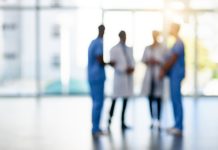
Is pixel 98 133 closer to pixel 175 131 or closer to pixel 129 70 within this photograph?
pixel 175 131

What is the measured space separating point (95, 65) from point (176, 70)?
1.23 meters

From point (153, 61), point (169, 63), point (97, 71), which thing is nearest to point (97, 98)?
point (97, 71)

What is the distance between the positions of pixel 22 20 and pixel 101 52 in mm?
10178

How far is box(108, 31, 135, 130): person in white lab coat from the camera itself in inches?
386

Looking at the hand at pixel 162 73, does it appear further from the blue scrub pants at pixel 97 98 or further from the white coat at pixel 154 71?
the blue scrub pants at pixel 97 98

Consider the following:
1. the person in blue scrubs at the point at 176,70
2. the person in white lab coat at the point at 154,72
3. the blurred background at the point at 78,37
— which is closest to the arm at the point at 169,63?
the person in blue scrubs at the point at 176,70

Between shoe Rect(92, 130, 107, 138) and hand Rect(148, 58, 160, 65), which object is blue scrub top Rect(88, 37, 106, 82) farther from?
hand Rect(148, 58, 160, 65)

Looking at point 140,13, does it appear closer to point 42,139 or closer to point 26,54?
point 26,54

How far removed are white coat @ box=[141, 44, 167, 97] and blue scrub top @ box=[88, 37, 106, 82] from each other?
1.25 metres

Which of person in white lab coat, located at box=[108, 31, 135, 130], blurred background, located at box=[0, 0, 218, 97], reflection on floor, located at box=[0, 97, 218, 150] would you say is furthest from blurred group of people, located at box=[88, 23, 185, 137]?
blurred background, located at box=[0, 0, 218, 97]

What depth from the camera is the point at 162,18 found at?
1800cm

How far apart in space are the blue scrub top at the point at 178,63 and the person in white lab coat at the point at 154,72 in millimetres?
846

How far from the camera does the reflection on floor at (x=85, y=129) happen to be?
793cm

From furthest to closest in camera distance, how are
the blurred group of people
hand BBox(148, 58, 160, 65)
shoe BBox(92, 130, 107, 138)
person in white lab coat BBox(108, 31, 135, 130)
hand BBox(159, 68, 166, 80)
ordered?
hand BBox(148, 58, 160, 65)
person in white lab coat BBox(108, 31, 135, 130)
hand BBox(159, 68, 166, 80)
the blurred group of people
shoe BBox(92, 130, 107, 138)
